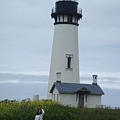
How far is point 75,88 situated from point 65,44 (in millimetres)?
4253

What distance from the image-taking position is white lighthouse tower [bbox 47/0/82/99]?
41594 mm

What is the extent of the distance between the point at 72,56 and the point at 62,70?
152cm

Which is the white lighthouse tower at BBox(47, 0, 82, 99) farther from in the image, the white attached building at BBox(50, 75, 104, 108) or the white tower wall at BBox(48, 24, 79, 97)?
the white attached building at BBox(50, 75, 104, 108)

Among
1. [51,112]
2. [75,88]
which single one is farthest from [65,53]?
[51,112]

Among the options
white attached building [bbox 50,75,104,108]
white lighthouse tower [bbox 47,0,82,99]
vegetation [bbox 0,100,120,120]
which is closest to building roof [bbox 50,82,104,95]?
white attached building [bbox 50,75,104,108]

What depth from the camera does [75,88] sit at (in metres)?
39.8

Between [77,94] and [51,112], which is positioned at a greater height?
[77,94]

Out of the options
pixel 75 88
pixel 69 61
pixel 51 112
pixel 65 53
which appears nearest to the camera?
pixel 51 112

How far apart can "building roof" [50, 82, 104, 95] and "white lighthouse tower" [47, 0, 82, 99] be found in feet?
3.29

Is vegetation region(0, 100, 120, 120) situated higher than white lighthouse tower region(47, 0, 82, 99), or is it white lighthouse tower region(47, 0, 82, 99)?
white lighthouse tower region(47, 0, 82, 99)

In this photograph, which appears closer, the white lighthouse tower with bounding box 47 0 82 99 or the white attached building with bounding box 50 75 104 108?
the white attached building with bounding box 50 75 104 108

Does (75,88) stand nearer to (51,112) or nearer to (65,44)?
(65,44)

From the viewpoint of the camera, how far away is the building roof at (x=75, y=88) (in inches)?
1555

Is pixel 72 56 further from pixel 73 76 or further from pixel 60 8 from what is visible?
pixel 60 8
